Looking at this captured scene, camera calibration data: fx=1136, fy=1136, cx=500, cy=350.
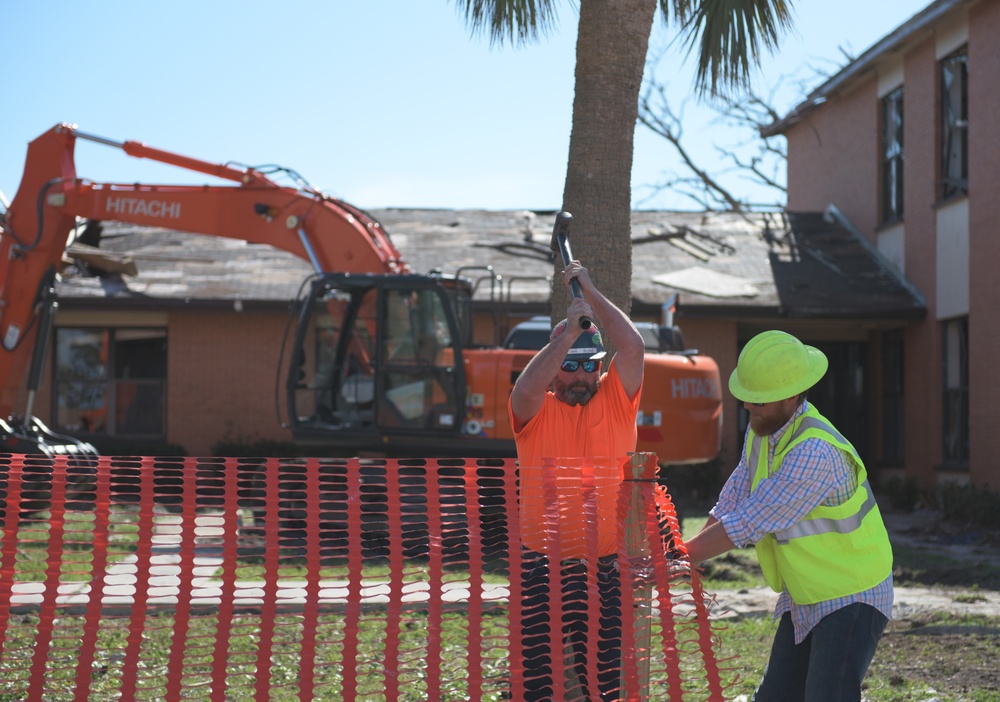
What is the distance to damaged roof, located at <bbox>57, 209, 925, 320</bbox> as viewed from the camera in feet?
58.4

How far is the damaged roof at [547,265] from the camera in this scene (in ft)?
58.4

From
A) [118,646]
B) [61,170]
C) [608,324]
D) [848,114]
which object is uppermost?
[848,114]

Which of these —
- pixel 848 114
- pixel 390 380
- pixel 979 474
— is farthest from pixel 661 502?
pixel 848 114

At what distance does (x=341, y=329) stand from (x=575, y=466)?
25.9 ft

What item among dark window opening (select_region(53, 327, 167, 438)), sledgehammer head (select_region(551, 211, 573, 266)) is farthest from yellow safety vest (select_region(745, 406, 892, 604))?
dark window opening (select_region(53, 327, 167, 438))

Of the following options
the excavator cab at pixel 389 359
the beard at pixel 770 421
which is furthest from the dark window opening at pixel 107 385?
the beard at pixel 770 421

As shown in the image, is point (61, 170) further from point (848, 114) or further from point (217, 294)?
point (848, 114)

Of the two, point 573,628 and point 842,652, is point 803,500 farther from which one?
point 573,628

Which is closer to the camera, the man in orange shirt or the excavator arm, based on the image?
the man in orange shirt

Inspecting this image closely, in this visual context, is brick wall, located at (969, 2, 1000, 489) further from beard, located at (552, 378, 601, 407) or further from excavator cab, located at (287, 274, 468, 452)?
beard, located at (552, 378, 601, 407)

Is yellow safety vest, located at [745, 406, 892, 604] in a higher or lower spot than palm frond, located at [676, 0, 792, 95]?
lower

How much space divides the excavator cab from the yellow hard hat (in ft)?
25.9

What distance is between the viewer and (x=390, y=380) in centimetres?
1215

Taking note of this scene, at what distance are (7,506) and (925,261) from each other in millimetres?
15589
